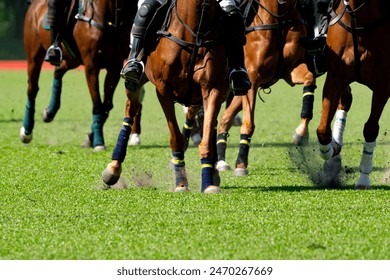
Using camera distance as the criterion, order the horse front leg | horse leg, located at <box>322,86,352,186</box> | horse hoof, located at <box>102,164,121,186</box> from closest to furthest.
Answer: horse hoof, located at <box>102,164,121,186</box> → horse leg, located at <box>322,86,352,186</box> → the horse front leg

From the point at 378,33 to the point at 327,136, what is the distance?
1.12 meters

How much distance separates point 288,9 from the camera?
472 inches

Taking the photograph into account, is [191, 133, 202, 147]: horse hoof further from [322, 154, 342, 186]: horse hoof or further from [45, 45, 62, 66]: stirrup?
[322, 154, 342, 186]: horse hoof

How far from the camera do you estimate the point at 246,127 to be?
11961 millimetres

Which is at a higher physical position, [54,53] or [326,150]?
[326,150]

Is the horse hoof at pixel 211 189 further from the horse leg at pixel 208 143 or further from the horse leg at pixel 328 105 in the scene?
the horse leg at pixel 328 105

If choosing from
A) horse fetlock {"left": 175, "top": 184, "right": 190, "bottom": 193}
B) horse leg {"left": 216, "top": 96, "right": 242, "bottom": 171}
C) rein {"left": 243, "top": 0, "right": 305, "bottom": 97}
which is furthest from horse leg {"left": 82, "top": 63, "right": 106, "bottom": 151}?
horse fetlock {"left": 175, "top": 184, "right": 190, "bottom": 193}

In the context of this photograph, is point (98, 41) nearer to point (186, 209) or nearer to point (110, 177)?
point (110, 177)

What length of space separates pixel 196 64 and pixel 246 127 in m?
2.25

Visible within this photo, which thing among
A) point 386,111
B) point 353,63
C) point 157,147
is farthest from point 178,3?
point 386,111

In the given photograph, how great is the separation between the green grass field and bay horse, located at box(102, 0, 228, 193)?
600mm

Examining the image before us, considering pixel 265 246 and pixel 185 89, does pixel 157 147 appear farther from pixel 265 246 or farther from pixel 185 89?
pixel 265 246

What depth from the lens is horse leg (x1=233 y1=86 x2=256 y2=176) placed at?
39.1 feet

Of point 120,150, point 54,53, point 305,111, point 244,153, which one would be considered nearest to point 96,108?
→ point 54,53
